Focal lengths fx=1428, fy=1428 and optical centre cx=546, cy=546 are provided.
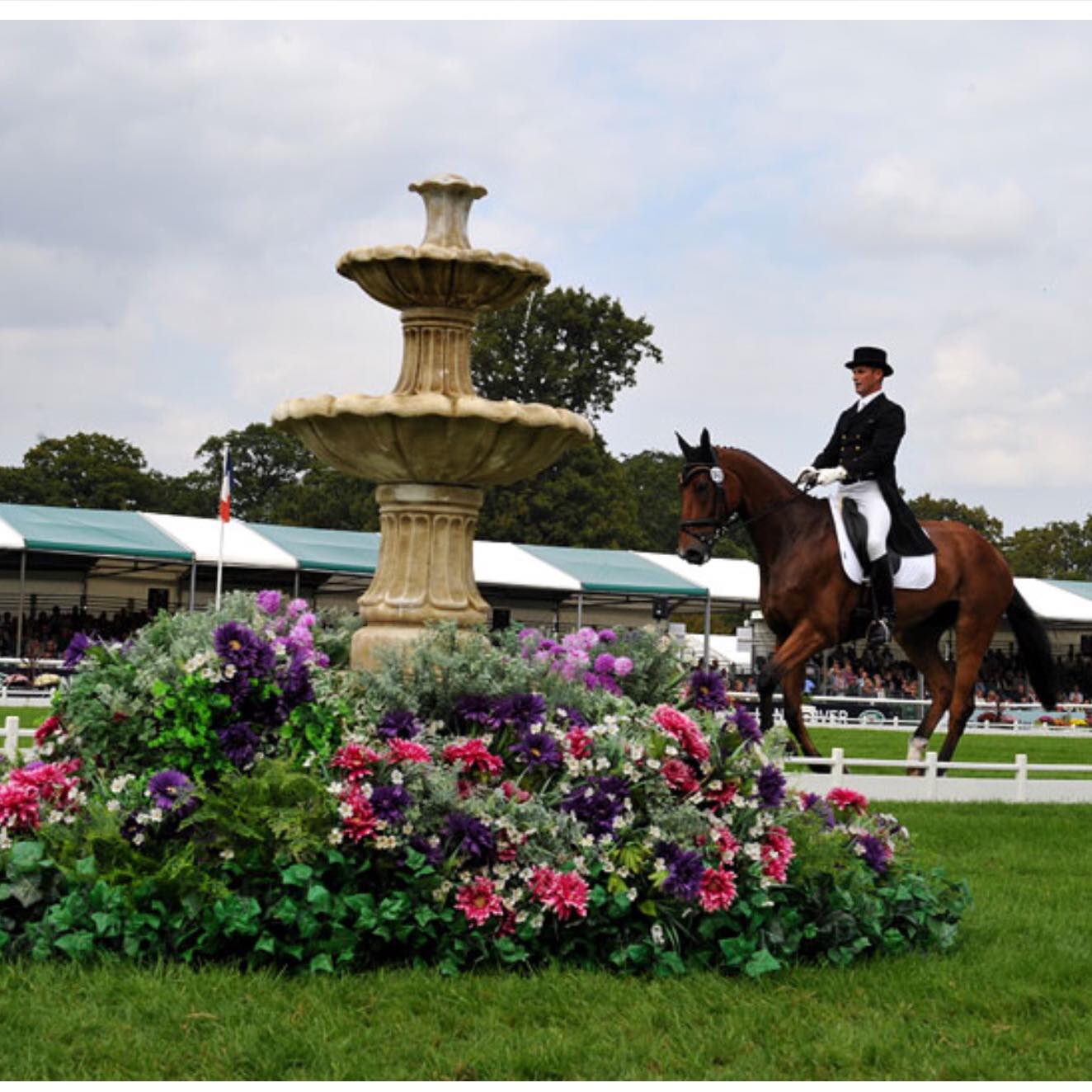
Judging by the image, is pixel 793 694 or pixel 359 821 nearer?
pixel 359 821

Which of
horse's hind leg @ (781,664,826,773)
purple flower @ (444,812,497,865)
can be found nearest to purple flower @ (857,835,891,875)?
purple flower @ (444,812,497,865)

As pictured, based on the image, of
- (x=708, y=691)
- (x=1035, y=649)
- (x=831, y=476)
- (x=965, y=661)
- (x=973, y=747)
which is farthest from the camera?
(x=973, y=747)

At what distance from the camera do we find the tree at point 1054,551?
75.2m

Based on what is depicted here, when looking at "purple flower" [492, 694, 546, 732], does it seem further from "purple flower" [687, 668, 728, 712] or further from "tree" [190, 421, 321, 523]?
"tree" [190, 421, 321, 523]

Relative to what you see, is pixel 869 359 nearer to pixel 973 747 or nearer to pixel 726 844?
pixel 726 844

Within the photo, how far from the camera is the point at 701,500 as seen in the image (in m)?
11.6

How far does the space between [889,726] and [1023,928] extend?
71.9 ft

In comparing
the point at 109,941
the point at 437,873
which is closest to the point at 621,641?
the point at 437,873

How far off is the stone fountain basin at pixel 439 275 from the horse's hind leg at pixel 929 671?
665cm

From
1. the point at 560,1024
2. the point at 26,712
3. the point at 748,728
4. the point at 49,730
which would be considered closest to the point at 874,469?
the point at 748,728

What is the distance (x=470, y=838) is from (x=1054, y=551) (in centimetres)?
7557

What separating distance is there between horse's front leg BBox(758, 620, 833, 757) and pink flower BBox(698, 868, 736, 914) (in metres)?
5.62

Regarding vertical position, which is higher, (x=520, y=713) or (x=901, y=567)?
(x=901, y=567)

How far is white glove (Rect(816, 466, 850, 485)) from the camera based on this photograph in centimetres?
1184
